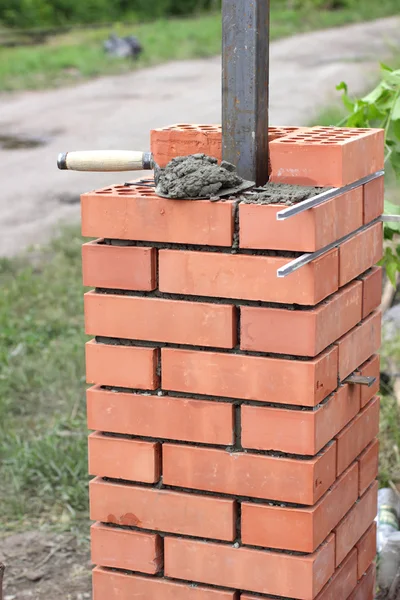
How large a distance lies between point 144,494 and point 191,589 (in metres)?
0.27

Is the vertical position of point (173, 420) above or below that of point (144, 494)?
above

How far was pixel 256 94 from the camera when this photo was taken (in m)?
2.46

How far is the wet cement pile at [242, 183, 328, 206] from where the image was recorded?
2.32m

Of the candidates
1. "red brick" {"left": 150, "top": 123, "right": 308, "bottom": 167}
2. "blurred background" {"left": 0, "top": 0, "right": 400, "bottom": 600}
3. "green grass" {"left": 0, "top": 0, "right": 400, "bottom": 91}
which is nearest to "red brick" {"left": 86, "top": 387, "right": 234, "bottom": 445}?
"red brick" {"left": 150, "top": 123, "right": 308, "bottom": 167}

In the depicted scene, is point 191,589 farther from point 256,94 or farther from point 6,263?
point 6,263

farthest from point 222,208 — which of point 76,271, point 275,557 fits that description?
point 76,271

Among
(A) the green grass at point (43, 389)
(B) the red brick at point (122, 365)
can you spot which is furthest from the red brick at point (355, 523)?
(A) the green grass at point (43, 389)

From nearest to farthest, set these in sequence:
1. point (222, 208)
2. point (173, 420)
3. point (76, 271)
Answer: point (222, 208) → point (173, 420) → point (76, 271)

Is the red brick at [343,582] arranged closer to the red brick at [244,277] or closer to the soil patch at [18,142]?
the red brick at [244,277]

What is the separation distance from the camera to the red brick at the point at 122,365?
2473 millimetres

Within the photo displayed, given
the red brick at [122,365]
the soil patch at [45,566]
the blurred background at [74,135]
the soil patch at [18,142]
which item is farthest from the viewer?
the soil patch at [18,142]

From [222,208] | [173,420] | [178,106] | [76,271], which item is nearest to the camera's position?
[222,208]

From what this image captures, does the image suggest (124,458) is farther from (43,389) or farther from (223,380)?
(43,389)

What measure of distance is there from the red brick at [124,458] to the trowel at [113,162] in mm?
664
